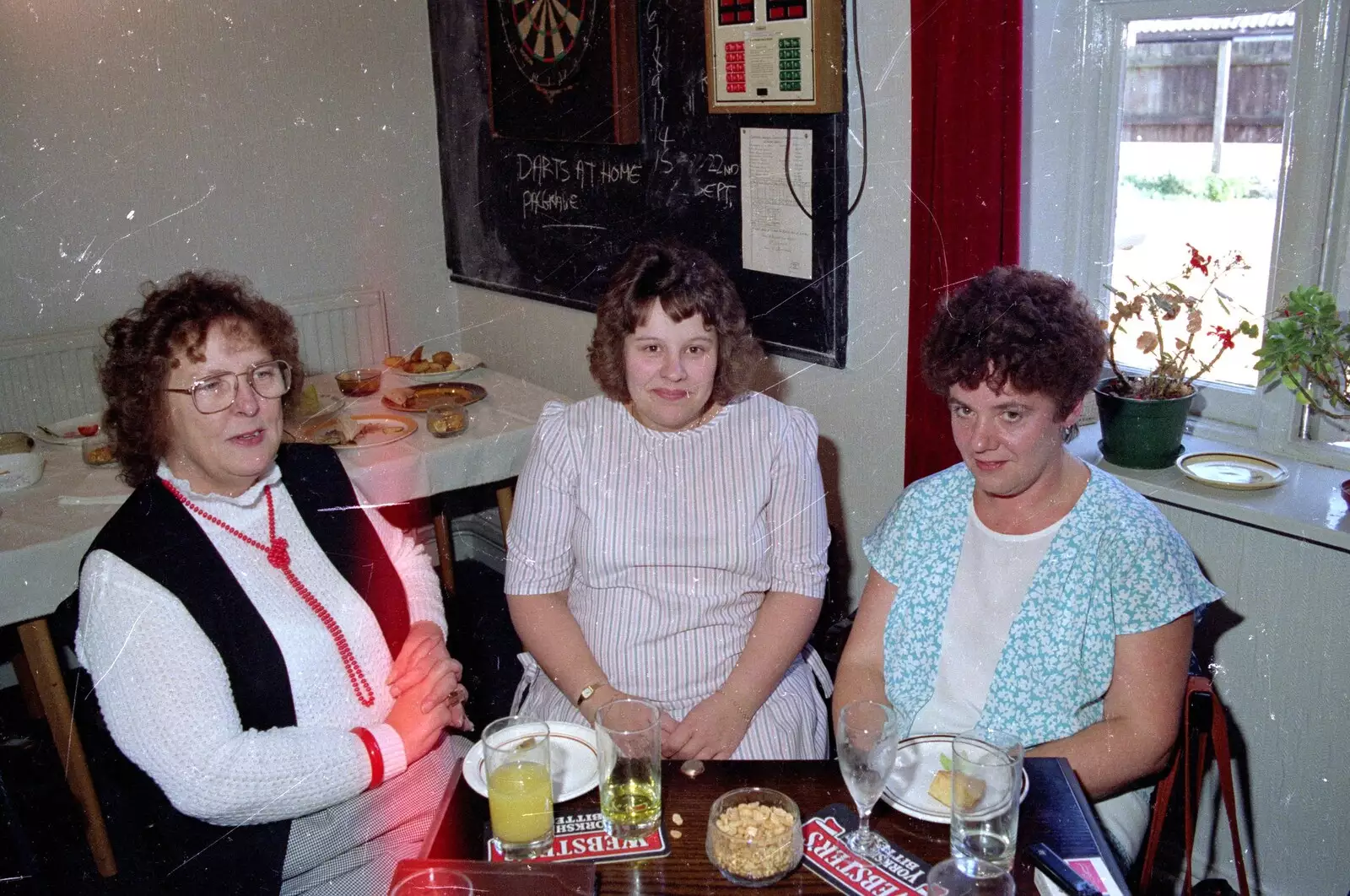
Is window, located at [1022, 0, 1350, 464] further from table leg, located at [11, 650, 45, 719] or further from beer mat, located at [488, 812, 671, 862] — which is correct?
table leg, located at [11, 650, 45, 719]

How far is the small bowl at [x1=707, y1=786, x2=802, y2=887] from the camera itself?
1.14 metres

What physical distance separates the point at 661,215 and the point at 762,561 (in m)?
1.50

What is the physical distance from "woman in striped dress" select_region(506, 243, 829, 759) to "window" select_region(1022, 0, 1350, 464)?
2.98ft

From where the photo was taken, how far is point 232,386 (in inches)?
64.6

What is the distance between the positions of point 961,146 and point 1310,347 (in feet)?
2.52

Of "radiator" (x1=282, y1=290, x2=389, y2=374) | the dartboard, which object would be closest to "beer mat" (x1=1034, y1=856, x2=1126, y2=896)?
the dartboard

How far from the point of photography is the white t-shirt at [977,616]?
5.38 feet

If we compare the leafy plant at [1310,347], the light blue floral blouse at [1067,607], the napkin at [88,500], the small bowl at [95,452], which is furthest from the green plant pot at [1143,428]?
the small bowl at [95,452]

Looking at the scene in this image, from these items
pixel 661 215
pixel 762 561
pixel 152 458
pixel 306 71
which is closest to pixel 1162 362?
pixel 762 561

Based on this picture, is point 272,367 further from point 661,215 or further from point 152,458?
point 661,215

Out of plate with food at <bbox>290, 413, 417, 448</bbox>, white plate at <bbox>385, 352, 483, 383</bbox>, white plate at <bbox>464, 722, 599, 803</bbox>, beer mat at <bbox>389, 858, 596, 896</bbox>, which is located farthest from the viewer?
white plate at <bbox>385, 352, 483, 383</bbox>

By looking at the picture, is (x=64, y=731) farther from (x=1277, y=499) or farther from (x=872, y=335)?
(x=1277, y=499)

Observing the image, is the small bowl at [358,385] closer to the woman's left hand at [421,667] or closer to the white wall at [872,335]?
the white wall at [872,335]

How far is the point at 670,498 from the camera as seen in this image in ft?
6.36
